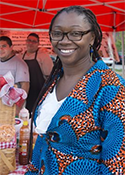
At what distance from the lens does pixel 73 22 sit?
87cm

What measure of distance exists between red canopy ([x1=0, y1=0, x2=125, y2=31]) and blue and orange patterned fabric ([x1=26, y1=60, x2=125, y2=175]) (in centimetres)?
348

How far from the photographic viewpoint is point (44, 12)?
4.86 meters

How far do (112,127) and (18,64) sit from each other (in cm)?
262

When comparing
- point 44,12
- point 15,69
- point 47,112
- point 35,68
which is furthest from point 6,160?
point 44,12

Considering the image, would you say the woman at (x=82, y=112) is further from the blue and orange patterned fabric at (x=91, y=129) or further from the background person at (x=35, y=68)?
the background person at (x=35, y=68)

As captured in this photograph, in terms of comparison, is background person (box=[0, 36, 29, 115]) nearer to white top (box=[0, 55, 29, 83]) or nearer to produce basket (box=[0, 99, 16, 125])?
white top (box=[0, 55, 29, 83])

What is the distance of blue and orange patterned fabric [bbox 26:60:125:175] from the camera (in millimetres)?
745

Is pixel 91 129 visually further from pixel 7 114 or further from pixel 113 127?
pixel 7 114

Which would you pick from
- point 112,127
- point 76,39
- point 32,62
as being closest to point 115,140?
point 112,127

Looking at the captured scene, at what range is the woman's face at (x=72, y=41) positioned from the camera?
872mm

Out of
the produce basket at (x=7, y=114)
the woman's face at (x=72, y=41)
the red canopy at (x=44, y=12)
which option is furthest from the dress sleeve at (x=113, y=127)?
the red canopy at (x=44, y=12)

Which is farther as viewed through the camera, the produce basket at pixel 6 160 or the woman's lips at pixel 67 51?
the produce basket at pixel 6 160

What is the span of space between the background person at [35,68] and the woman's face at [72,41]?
10.0ft

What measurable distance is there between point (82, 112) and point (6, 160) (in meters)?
0.82
